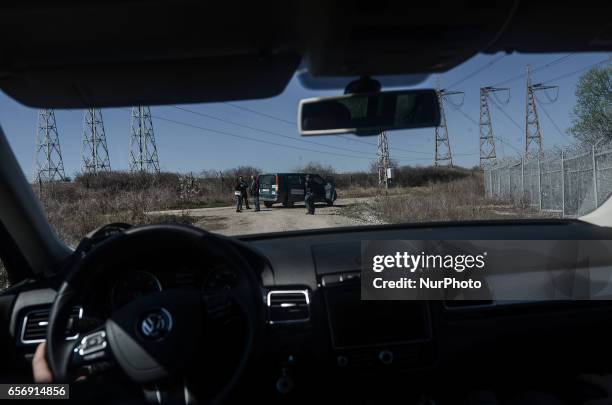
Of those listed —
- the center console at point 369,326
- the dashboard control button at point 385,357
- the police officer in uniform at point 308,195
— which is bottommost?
the dashboard control button at point 385,357

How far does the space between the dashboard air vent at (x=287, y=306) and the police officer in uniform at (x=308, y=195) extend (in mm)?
3787

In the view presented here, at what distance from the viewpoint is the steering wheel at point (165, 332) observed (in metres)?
2.12

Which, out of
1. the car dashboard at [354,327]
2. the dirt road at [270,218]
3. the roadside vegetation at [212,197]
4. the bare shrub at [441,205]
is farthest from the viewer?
the dirt road at [270,218]

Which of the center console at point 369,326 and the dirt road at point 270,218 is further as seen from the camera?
the dirt road at point 270,218

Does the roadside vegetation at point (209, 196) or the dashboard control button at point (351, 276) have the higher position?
the roadside vegetation at point (209, 196)

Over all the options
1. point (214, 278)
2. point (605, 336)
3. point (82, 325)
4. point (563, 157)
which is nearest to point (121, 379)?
point (82, 325)

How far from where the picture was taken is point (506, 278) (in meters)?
3.25

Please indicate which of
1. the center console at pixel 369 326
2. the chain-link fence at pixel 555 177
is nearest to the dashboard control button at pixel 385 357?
the center console at pixel 369 326

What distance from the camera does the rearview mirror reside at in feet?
9.10

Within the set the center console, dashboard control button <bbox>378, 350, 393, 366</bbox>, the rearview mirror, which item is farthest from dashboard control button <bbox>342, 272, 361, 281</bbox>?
the rearview mirror

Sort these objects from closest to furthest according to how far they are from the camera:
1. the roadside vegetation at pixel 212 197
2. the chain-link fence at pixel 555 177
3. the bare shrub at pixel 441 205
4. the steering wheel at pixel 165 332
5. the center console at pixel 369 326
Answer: the steering wheel at pixel 165 332, the center console at pixel 369 326, the roadside vegetation at pixel 212 197, the bare shrub at pixel 441 205, the chain-link fence at pixel 555 177

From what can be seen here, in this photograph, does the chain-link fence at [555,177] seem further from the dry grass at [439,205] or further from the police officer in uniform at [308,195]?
the police officer in uniform at [308,195]

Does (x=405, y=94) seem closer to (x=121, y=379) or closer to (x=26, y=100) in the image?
(x=121, y=379)

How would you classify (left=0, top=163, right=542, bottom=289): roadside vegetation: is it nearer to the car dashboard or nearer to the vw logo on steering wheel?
the car dashboard
